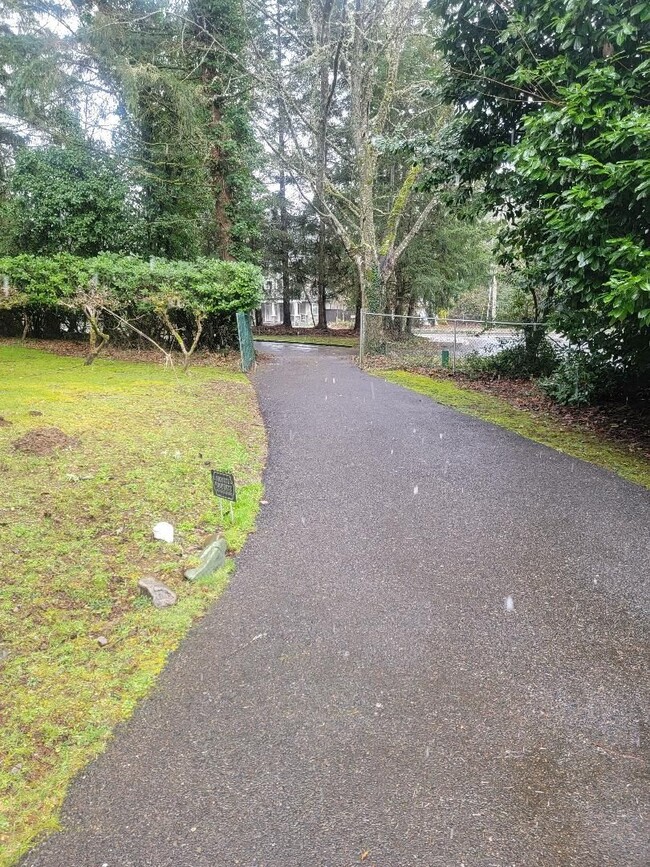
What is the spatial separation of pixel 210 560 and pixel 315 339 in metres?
23.0

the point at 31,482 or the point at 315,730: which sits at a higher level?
the point at 31,482

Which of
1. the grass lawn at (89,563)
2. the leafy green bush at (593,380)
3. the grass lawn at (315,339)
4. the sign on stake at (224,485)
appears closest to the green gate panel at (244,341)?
the grass lawn at (89,563)

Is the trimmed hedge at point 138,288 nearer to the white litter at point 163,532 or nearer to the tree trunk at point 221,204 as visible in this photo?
the tree trunk at point 221,204

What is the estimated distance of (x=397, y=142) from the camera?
812 cm

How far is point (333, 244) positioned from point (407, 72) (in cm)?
917

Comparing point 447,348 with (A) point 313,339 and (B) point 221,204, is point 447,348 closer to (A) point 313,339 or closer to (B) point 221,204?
(B) point 221,204

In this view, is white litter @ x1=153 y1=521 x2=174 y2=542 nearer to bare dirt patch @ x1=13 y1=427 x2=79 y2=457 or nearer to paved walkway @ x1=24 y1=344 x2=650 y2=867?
paved walkway @ x1=24 y1=344 x2=650 y2=867

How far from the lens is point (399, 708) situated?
2436 millimetres

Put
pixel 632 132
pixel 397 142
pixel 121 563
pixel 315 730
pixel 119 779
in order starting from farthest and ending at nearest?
pixel 397 142
pixel 632 132
pixel 121 563
pixel 315 730
pixel 119 779

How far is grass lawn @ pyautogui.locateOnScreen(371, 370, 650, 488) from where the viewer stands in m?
6.07

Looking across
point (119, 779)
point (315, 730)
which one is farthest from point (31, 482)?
point (315, 730)

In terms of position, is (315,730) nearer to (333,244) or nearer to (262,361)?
(262,361)

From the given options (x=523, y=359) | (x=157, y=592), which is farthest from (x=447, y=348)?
(x=157, y=592)

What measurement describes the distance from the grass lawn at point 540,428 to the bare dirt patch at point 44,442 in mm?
6044
